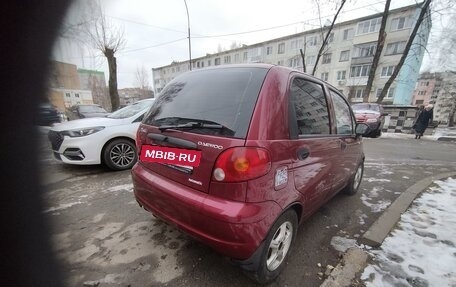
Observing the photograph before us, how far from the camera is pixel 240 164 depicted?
148 cm

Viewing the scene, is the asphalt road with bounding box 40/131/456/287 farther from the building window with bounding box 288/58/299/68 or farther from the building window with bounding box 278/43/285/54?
the building window with bounding box 278/43/285/54

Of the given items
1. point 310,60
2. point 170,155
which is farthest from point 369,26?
point 170,155

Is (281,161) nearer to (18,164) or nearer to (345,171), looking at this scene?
(345,171)

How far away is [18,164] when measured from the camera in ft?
10.9

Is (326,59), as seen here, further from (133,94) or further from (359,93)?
(133,94)

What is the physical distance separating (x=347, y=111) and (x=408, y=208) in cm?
168

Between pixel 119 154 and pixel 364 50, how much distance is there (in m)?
36.0

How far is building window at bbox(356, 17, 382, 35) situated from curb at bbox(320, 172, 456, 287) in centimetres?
3394

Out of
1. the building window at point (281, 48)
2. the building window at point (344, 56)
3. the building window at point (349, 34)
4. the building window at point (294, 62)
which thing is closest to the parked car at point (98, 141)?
the building window at point (344, 56)

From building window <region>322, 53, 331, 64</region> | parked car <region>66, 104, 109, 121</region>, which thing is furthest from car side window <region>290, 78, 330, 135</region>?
building window <region>322, 53, 331, 64</region>

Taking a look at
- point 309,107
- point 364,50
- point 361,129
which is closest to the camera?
point 309,107

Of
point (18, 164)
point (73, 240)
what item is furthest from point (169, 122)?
point (18, 164)

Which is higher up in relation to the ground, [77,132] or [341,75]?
[341,75]

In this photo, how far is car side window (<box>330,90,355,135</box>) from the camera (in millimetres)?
2744
